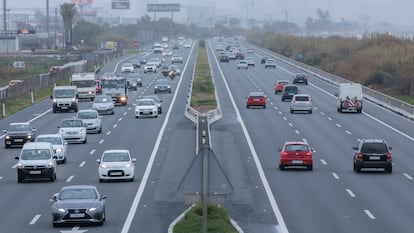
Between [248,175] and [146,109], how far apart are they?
31.9 m

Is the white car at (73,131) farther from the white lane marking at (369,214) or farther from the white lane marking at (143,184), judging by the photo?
the white lane marking at (369,214)

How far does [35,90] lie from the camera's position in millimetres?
105688

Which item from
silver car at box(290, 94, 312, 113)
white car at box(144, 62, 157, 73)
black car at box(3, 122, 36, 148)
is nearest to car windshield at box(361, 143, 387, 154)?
black car at box(3, 122, 36, 148)

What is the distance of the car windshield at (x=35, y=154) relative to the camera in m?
43.2

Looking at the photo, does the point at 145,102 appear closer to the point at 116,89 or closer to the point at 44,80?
the point at 116,89

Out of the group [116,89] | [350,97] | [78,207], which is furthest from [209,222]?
[116,89]

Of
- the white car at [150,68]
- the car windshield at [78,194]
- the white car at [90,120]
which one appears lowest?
the white car at [150,68]

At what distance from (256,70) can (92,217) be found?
379ft

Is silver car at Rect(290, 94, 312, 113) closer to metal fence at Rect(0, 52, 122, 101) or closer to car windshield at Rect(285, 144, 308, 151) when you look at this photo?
metal fence at Rect(0, 52, 122, 101)

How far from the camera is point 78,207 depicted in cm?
3094

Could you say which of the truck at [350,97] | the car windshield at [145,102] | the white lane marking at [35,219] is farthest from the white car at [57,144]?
the truck at [350,97]

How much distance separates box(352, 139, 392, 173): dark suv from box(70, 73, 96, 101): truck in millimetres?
48988

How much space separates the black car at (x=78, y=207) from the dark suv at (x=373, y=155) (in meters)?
16.5

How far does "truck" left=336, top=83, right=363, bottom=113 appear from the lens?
7975 cm
